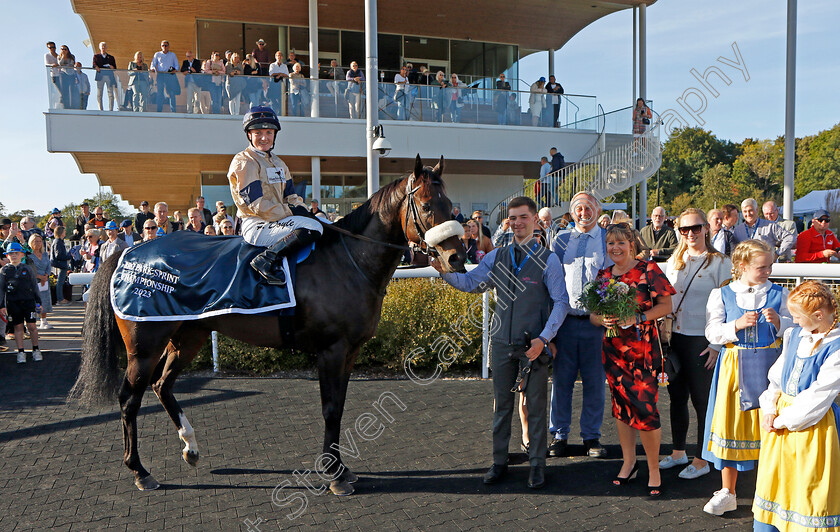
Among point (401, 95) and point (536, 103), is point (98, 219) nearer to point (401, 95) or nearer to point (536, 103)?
point (401, 95)

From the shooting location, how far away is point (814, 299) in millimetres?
2857

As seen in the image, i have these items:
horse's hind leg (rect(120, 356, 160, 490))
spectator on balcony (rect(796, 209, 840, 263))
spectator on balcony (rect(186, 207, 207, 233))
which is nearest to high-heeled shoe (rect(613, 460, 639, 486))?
horse's hind leg (rect(120, 356, 160, 490))

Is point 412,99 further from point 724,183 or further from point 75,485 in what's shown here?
point 724,183

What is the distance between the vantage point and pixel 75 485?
13.1 ft

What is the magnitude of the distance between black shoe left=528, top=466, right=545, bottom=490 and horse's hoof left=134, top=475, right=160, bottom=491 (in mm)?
2536

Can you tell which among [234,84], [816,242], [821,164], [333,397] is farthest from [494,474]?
[821,164]

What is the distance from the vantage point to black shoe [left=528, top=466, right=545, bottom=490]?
3.93m

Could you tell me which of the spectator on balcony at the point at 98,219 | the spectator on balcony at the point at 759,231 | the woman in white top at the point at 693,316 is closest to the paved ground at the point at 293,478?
the woman in white top at the point at 693,316

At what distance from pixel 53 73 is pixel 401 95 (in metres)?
8.37

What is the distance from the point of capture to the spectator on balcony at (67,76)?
1361 cm

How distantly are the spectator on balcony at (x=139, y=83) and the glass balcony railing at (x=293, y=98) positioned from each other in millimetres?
22

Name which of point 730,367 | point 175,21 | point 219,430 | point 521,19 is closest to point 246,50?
point 175,21

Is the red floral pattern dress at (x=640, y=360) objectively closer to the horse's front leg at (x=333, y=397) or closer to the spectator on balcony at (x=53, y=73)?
the horse's front leg at (x=333, y=397)

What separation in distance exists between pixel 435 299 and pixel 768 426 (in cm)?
472
